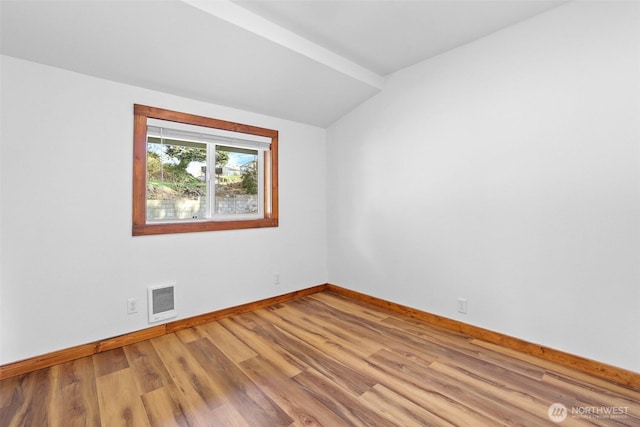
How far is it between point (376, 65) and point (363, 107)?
515 mm

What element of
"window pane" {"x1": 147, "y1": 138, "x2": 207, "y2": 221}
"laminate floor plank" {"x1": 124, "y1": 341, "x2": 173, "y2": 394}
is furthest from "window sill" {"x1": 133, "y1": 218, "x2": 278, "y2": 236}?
"laminate floor plank" {"x1": 124, "y1": 341, "x2": 173, "y2": 394}

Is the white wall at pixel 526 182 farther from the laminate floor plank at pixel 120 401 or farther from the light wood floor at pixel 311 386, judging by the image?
the laminate floor plank at pixel 120 401

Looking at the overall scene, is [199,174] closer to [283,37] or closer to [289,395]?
[283,37]

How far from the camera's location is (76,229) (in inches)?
81.0

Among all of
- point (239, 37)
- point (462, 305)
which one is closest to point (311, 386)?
point (462, 305)

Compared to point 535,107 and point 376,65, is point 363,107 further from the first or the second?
point 535,107

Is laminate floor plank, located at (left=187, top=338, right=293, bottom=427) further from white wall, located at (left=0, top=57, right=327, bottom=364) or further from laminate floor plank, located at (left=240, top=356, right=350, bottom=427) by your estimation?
white wall, located at (left=0, top=57, right=327, bottom=364)

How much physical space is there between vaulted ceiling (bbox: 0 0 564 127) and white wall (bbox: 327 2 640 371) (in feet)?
1.09

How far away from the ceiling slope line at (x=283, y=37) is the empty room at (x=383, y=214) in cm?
2

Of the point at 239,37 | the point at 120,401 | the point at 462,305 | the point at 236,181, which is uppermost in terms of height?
the point at 239,37

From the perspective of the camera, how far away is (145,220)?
236 centimetres

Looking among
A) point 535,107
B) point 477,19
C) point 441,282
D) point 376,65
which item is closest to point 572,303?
point 441,282

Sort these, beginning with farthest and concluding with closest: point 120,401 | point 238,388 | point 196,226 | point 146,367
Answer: point 196,226 < point 146,367 < point 238,388 < point 120,401

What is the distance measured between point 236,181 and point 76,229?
4.68ft
